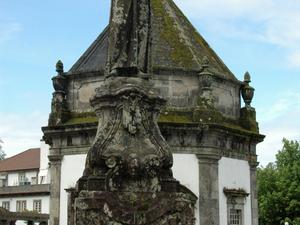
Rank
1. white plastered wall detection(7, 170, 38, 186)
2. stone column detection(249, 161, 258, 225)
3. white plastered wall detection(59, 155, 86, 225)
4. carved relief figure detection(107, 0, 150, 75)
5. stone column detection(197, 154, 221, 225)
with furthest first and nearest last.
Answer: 1. white plastered wall detection(7, 170, 38, 186)
2. stone column detection(249, 161, 258, 225)
3. white plastered wall detection(59, 155, 86, 225)
4. stone column detection(197, 154, 221, 225)
5. carved relief figure detection(107, 0, 150, 75)

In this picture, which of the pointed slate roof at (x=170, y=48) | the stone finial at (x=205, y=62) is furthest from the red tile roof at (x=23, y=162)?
the stone finial at (x=205, y=62)

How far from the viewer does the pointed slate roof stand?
73.0ft

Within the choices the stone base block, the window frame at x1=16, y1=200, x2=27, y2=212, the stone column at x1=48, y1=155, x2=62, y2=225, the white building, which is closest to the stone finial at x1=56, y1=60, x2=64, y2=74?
the stone column at x1=48, y1=155, x2=62, y2=225

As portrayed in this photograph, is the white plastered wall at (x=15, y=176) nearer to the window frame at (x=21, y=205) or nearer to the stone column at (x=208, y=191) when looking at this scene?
the window frame at (x=21, y=205)

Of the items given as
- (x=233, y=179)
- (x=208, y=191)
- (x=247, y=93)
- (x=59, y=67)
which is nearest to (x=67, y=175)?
(x=59, y=67)

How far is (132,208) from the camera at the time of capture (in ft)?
24.5

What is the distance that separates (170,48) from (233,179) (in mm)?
5174

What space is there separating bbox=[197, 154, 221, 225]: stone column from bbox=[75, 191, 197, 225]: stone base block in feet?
43.5

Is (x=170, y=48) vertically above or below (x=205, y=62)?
above

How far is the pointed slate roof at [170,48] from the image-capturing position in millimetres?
22250

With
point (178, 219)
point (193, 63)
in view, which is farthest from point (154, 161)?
point (193, 63)

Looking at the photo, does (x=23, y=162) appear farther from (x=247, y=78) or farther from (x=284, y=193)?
(x=247, y=78)

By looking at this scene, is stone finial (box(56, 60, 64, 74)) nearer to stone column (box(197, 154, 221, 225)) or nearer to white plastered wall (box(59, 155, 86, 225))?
white plastered wall (box(59, 155, 86, 225))

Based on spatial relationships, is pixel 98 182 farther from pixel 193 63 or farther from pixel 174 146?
pixel 193 63
